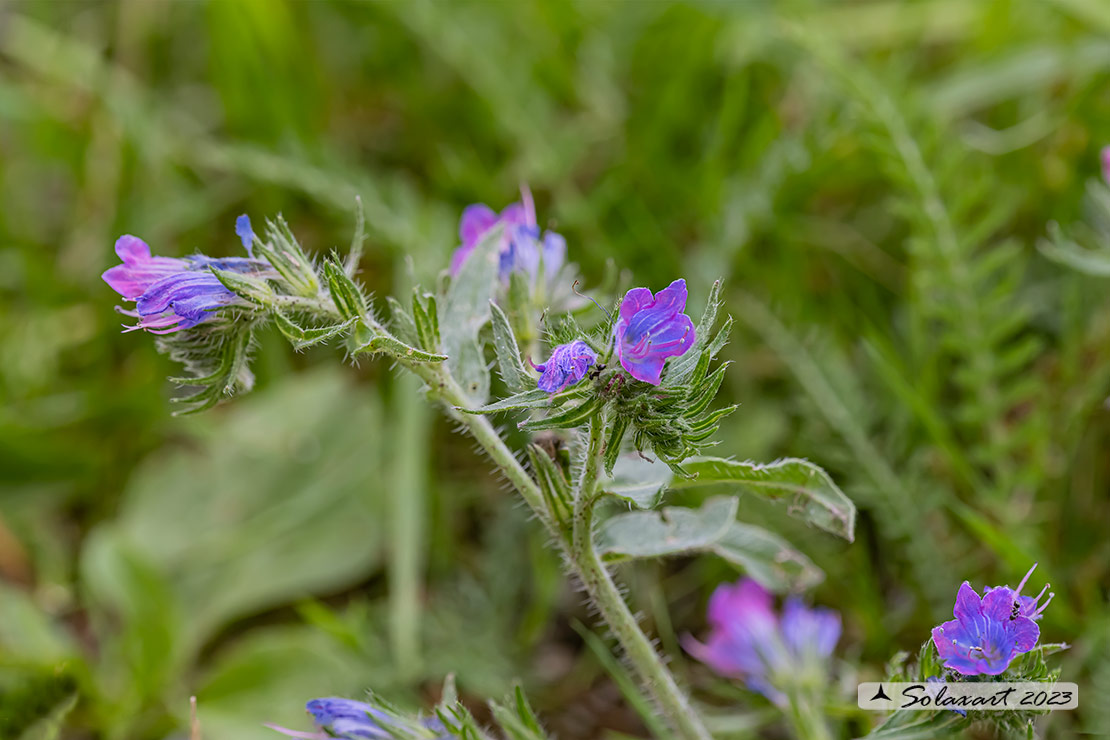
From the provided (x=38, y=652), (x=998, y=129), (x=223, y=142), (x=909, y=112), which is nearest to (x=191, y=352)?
(x=38, y=652)

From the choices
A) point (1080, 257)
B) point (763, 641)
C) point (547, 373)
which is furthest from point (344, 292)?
point (1080, 257)

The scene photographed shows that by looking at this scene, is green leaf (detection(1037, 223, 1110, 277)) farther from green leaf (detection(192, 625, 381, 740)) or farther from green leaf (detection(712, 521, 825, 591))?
green leaf (detection(192, 625, 381, 740))

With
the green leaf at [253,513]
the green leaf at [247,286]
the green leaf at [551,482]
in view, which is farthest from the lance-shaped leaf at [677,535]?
the green leaf at [253,513]

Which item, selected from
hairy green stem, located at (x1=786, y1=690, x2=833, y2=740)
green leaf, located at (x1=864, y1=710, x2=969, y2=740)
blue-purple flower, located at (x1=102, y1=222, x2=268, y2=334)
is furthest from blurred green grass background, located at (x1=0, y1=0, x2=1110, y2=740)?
green leaf, located at (x1=864, y1=710, x2=969, y2=740)

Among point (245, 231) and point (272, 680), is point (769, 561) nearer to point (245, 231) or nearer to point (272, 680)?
point (245, 231)

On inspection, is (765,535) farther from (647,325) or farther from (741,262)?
(741,262)
